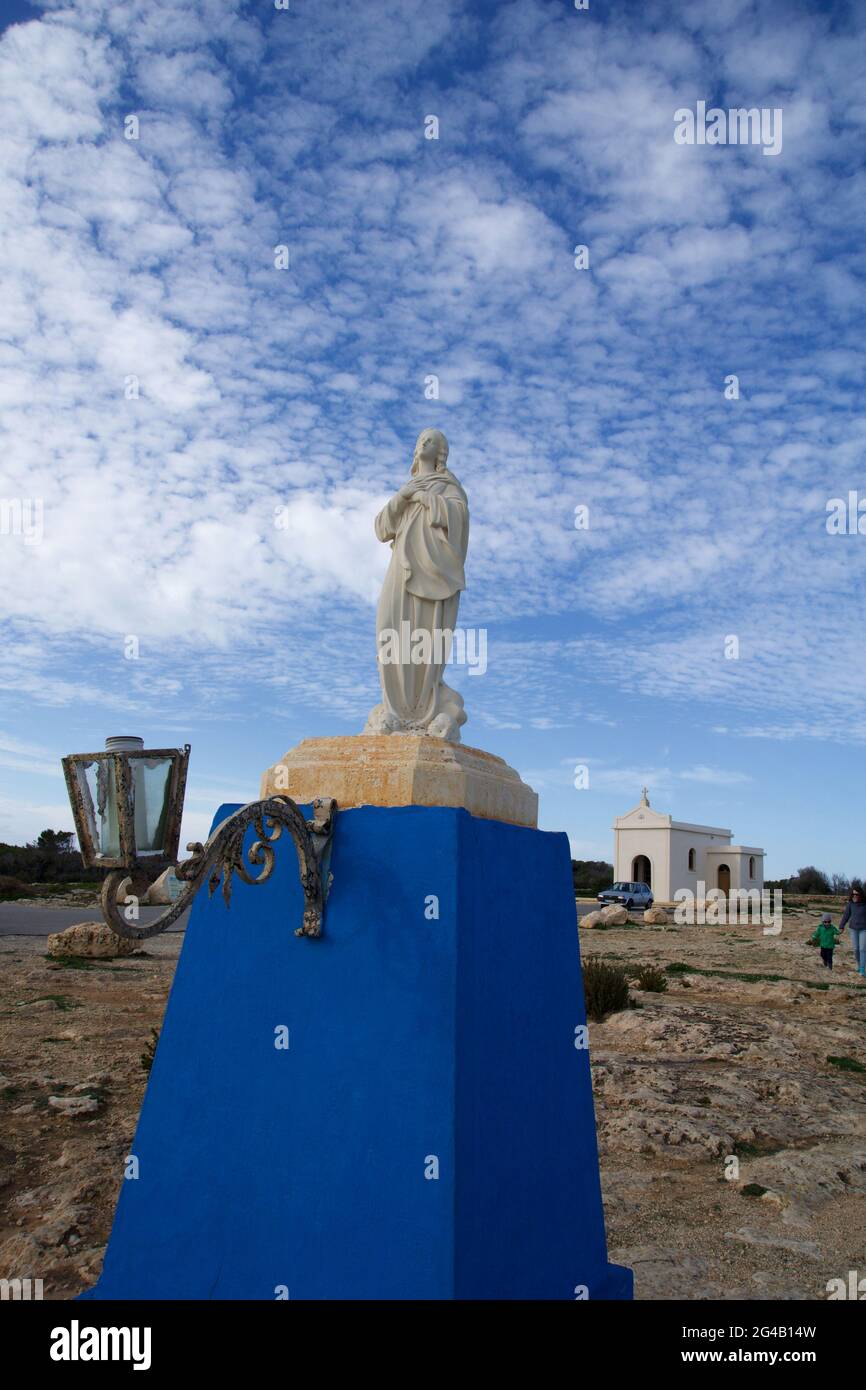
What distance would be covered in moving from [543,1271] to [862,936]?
1243 centimetres

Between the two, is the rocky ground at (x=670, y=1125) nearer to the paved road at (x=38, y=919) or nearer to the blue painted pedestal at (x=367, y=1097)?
Result: the blue painted pedestal at (x=367, y=1097)

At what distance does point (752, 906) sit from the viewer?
111 ft

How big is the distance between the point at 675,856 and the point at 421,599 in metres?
34.2

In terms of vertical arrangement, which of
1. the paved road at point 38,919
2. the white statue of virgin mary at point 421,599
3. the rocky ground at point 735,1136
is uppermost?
the white statue of virgin mary at point 421,599

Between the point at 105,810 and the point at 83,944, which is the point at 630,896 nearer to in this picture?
the point at 83,944

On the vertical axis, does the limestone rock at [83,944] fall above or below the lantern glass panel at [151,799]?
below

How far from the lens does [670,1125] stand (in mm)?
7391

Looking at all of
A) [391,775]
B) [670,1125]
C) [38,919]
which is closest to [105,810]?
[391,775]

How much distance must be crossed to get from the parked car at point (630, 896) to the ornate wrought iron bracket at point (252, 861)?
27914mm

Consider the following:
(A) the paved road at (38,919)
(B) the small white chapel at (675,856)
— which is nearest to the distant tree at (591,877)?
(B) the small white chapel at (675,856)

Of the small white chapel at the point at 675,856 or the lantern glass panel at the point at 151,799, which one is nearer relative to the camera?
the lantern glass panel at the point at 151,799

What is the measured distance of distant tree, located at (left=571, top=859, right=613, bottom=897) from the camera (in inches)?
1686

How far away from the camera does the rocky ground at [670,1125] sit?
5.21 m
